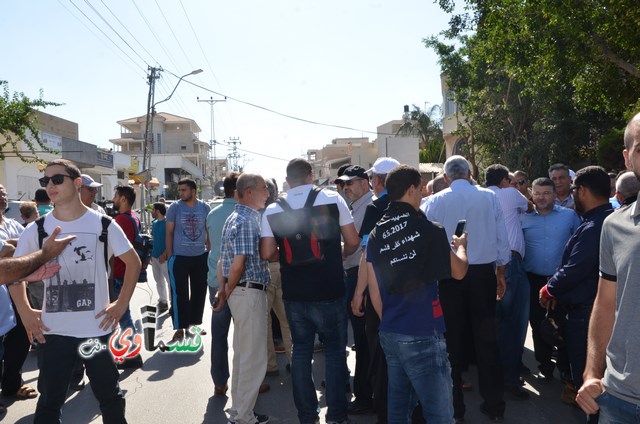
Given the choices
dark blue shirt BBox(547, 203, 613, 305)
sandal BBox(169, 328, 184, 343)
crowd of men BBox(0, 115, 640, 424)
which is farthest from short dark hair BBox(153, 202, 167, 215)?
dark blue shirt BBox(547, 203, 613, 305)

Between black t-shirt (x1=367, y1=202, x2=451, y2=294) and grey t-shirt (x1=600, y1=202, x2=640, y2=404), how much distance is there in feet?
3.78

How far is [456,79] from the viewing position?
1115 inches

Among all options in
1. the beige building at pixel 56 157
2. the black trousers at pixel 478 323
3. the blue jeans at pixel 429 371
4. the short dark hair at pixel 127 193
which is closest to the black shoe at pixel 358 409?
the black trousers at pixel 478 323

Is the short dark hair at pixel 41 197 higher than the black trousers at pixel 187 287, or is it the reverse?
the short dark hair at pixel 41 197

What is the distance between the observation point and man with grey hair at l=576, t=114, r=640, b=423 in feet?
7.99

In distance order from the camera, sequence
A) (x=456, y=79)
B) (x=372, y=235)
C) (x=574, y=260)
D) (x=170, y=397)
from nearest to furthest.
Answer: (x=372, y=235), (x=574, y=260), (x=170, y=397), (x=456, y=79)

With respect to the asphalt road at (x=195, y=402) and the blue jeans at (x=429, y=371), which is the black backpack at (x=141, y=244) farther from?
the blue jeans at (x=429, y=371)

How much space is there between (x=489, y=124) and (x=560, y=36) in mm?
15384

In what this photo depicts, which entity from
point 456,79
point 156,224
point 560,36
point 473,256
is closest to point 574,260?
point 473,256

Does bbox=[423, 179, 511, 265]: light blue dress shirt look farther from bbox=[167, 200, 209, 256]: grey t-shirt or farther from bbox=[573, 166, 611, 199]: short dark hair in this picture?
bbox=[167, 200, 209, 256]: grey t-shirt

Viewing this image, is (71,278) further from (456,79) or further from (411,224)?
(456,79)

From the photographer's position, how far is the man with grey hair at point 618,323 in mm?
2436

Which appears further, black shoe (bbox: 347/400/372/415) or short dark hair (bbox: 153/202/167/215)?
short dark hair (bbox: 153/202/167/215)

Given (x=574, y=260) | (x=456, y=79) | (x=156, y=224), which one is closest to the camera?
(x=574, y=260)
